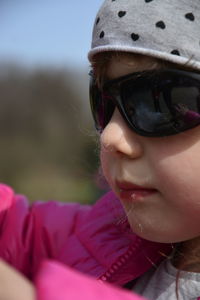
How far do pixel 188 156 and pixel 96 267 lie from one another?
512mm

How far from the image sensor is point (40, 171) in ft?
26.4

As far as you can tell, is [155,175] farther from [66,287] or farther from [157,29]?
[66,287]

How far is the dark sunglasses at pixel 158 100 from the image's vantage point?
1103 millimetres

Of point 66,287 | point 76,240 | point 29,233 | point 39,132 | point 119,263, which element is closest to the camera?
point 66,287

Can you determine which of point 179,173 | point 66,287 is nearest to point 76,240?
point 179,173

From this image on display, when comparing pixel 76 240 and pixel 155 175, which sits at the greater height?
pixel 155 175

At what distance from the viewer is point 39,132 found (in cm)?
780

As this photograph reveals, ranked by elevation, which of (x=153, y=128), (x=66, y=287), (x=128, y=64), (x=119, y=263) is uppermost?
(x=128, y=64)

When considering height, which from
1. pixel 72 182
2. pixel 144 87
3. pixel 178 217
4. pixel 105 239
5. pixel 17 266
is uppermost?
pixel 144 87

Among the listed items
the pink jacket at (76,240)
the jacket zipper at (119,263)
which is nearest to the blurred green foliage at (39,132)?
the pink jacket at (76,240)

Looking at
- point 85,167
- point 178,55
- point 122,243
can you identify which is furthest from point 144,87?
point 85,167

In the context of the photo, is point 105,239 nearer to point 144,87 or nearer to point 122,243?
point 122,243

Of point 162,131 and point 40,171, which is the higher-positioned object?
point 162,131

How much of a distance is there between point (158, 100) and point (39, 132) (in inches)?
266
